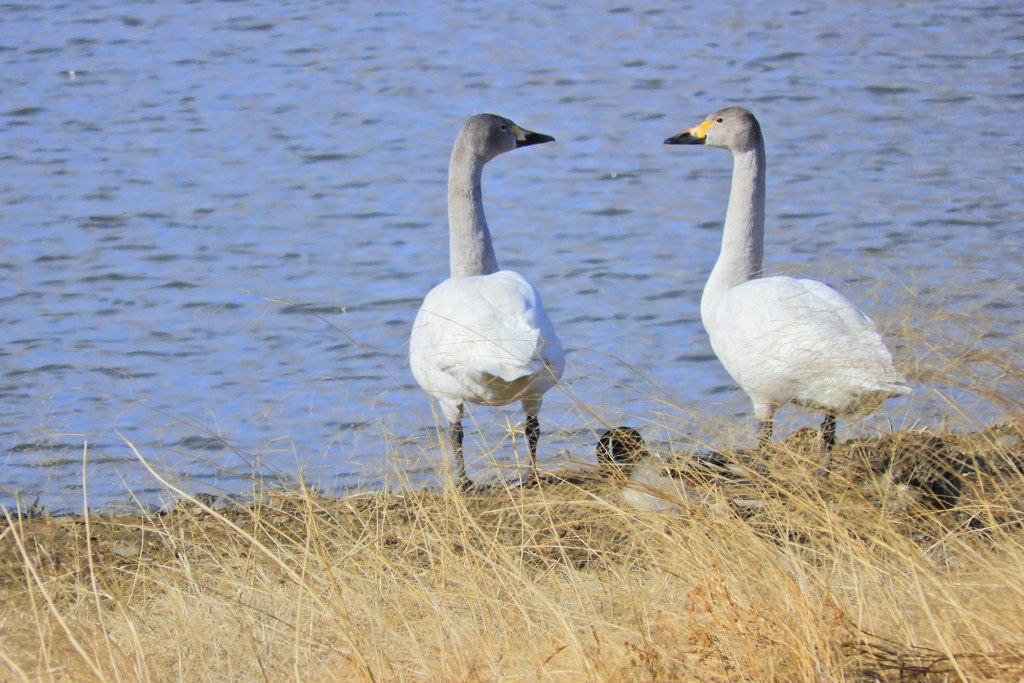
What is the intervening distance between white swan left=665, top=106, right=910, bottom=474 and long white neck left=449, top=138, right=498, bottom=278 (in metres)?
1.14

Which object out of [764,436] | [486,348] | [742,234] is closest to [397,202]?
[742,234]

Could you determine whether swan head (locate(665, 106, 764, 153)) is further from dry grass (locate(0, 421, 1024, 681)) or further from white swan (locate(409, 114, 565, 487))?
dry grass (locate(0, 421, 1024, 681))

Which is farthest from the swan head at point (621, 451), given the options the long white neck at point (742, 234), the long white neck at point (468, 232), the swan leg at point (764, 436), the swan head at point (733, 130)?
the swan head at point (733, 130)

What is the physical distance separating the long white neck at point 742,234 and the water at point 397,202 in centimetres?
16

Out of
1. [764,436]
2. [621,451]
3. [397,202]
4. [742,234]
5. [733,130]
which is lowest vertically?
[397,202]

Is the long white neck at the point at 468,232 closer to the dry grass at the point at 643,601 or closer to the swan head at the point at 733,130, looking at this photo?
the swan head at the point at 733,130

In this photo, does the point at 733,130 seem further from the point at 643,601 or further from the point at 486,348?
the point at 643,601

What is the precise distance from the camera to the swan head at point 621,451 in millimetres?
3775

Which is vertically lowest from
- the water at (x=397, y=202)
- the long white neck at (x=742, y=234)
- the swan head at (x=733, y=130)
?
the water at (x=397, y=202)

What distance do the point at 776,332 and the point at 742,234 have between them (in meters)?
1.42

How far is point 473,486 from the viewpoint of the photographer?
A: 16.0 ft

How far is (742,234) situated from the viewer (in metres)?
6.60

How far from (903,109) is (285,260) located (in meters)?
6.96

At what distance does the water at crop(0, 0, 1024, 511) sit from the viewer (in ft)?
21.0
